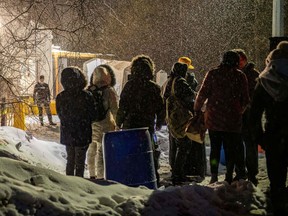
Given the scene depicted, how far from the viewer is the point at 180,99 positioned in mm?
8500

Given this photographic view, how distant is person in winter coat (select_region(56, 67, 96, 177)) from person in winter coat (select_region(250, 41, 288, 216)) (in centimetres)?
275

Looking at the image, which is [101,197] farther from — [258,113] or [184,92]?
[184,92]

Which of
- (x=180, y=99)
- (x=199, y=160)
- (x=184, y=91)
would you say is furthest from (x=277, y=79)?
(x=199, y=160)

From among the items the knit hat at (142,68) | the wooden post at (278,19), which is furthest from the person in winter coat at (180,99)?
the wooden post at (278,19)

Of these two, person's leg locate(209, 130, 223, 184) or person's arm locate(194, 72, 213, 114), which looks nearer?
person's arm locate(194, 72, 213, 114)

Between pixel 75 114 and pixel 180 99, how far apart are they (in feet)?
6.03

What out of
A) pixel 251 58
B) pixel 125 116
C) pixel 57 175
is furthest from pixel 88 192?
pixel 251 58

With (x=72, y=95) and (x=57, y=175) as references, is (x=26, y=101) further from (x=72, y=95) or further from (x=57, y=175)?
(x=57, y=175)

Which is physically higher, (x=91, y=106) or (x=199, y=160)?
(x=91, y=106)

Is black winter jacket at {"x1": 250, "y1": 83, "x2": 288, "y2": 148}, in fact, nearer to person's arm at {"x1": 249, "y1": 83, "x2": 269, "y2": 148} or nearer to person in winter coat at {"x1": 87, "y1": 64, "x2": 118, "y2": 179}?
person's arm at {"x1": 249, "y1": 83, "x2": 269, "y2": 148}

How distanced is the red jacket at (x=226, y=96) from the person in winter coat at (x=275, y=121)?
1.73m

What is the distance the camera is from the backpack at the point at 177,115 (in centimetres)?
858

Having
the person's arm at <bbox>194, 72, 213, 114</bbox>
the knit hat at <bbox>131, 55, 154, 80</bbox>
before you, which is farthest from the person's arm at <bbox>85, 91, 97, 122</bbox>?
the person's arm at <bbox>194, 72, 213, 114</bbox>

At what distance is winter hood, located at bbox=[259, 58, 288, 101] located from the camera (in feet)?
17.3
